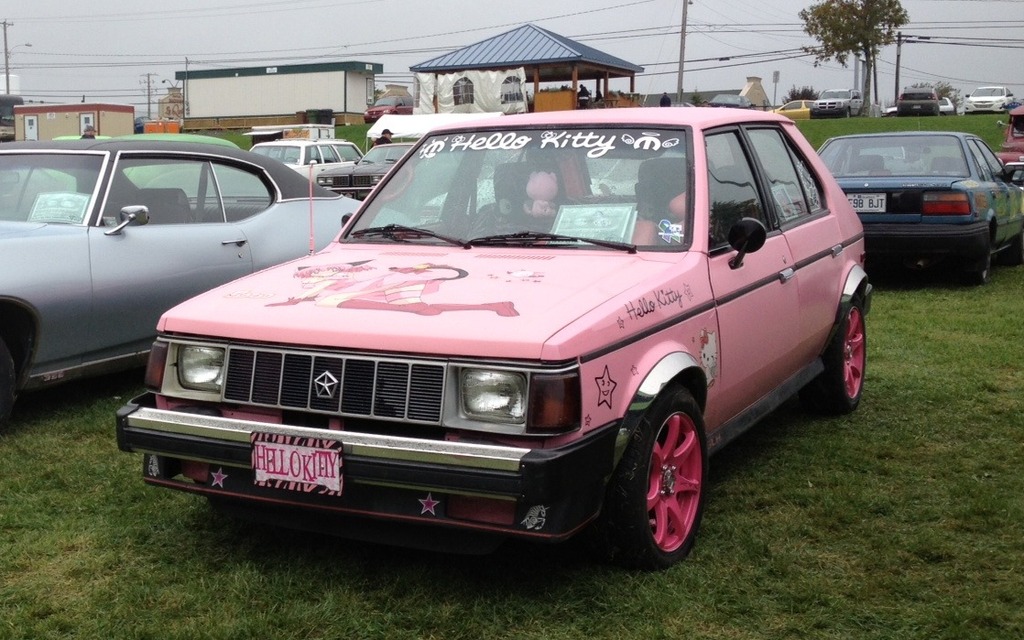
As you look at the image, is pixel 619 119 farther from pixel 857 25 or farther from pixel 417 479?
pixel 857 25

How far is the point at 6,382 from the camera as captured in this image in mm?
5359

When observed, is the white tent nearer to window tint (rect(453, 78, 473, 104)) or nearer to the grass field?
window tint (rect(453, 78, 473, 104))

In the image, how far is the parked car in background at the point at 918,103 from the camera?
4541 cm

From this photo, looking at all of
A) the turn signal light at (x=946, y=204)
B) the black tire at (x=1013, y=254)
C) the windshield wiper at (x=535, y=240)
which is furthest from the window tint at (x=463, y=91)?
the windshield wiper at (x=535, y=240)

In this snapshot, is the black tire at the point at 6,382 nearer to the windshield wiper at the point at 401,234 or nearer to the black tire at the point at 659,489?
the windshield wiper at the point at 401,234

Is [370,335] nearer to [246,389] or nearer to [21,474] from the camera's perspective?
[246,389]

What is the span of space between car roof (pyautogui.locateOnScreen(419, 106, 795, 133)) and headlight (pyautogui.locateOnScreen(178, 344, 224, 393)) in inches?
70.0

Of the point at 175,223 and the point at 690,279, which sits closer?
the point at 690,279

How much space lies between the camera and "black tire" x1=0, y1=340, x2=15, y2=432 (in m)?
5.32

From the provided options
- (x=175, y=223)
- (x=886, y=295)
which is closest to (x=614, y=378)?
(x=175, y=223)

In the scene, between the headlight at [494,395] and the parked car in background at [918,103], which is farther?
the parked car in background at [918,103]

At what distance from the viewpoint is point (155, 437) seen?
3613 millimetres

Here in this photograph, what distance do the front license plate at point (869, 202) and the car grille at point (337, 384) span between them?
291 inches

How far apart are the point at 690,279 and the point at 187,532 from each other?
2.07 meters
